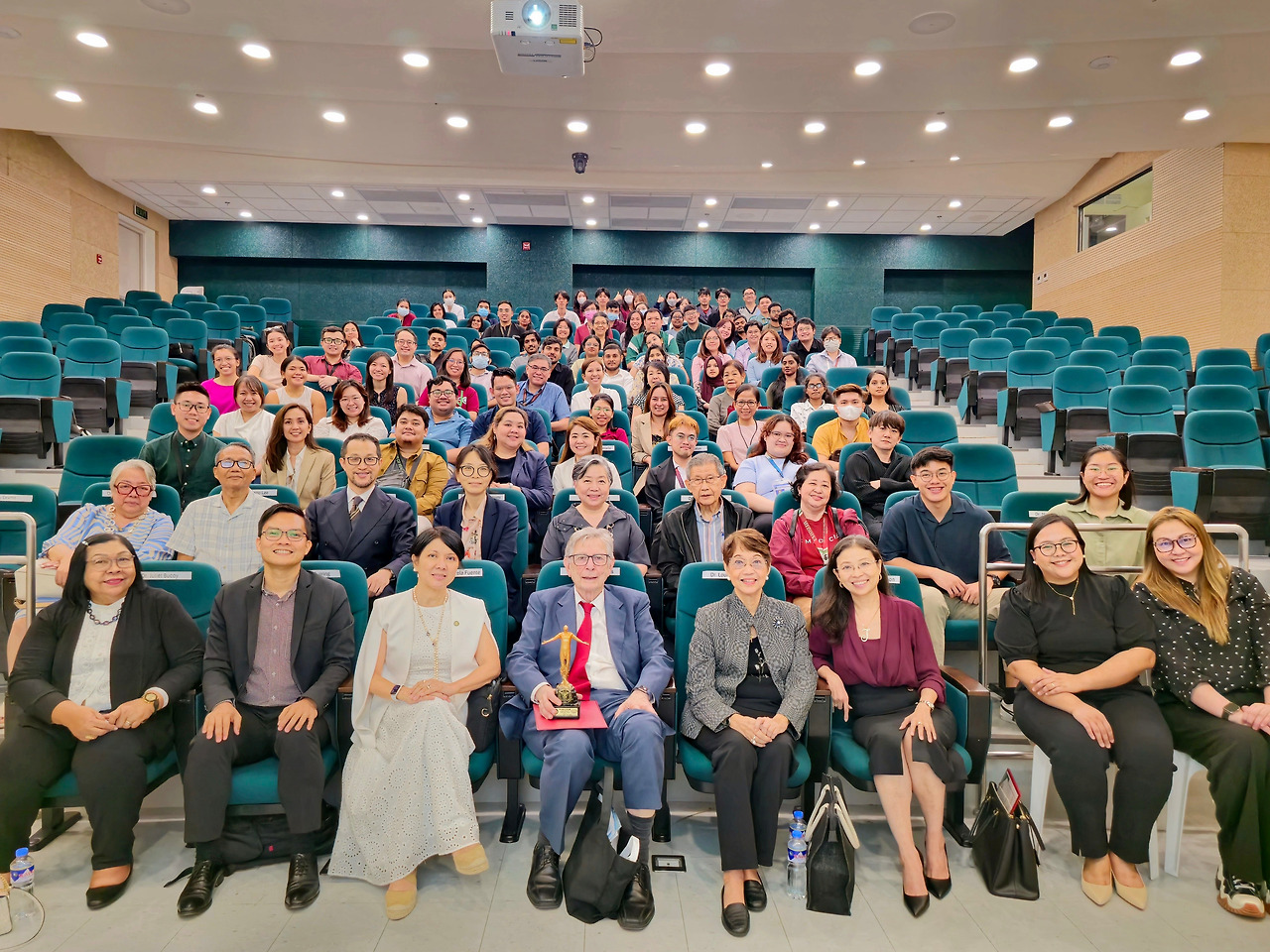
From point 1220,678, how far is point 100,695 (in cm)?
334

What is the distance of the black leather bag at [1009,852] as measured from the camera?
2066 millimetres

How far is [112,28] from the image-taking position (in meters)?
5.25

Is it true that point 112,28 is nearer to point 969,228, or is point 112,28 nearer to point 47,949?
point 47,949

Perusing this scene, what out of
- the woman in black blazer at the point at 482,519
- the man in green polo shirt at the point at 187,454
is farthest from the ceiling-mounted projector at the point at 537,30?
the woman in black blazer at the point at 482,519

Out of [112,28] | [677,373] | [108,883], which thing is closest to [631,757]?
[108,883]

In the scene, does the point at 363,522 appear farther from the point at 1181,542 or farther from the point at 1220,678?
the point at 1220,678

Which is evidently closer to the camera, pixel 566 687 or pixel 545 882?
pixel 545 882

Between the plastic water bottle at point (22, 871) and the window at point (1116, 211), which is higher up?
the window at point (1116, 211)

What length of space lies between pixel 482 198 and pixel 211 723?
32.4 feet

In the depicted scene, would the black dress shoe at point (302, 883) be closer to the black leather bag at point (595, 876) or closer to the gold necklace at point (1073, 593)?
the black leather bag at point (595, 876)

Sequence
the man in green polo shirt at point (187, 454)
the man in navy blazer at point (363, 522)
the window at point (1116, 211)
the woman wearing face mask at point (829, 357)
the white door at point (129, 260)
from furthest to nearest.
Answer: the white door at point (129, 260) < the window at point (1116, 211) < the woman wearing face mask at point (829, 357) < the man in green polo shirt at point (187, 454) < the man in navy blazer at point (363, 522)

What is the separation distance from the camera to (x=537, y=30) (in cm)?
464

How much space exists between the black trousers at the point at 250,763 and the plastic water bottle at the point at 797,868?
134cm

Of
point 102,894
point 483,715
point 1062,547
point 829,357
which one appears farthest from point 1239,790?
point 829,357
